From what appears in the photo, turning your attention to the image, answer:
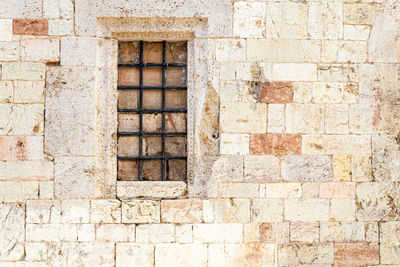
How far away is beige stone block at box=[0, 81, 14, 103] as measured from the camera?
395 cm

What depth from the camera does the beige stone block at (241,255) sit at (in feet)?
12.9

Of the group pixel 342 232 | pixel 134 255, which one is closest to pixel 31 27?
pixel 134 255

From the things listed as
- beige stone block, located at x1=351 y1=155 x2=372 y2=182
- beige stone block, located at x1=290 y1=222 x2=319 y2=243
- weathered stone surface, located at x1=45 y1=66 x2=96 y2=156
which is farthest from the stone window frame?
beige stone block, located at x1=351 y1=155 x2=372 y2=182

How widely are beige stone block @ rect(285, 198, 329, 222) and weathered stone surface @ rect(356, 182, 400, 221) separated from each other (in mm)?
358

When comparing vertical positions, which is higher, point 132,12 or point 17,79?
point 132,12

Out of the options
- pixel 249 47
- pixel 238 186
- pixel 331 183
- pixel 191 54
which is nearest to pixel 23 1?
pixel 191 54

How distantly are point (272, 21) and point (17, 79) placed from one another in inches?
99.5

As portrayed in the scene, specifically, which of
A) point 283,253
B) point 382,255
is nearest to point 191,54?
point 283,253

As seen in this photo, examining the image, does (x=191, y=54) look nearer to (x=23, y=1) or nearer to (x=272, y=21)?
(x=272, y=21)

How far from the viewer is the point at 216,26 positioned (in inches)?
158

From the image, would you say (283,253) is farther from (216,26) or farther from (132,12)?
(132,12)

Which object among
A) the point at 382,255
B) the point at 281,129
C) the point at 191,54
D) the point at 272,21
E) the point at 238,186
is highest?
the point at 272,21

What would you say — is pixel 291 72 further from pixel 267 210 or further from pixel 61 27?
pixel 61 27

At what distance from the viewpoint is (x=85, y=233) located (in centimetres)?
392
